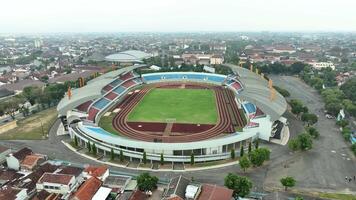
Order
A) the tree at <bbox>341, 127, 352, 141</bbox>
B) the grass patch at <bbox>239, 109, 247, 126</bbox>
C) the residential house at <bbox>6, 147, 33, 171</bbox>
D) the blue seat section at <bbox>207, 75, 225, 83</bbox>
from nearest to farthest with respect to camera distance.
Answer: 1. the residential house at <bbox>6, 147, 33, 171</bbox>
2. the tree at <bbox>341, 127, 352, 141</bbox>
3. the grass patch at <bbox>239, 109, 247, 126</bbox>
4. the blue seat section at <bbox>207, 75, 225, 83</bbox>

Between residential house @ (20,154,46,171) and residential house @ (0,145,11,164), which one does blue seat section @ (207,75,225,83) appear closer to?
residential house @ (20,154,46,171)

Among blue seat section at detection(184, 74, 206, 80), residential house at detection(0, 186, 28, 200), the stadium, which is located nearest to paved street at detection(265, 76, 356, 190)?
the stadium

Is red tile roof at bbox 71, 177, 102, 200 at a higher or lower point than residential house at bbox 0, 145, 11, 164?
higher

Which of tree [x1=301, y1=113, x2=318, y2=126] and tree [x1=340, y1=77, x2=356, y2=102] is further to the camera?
tree [x1=340, y1=77, x2=356, y2=102]

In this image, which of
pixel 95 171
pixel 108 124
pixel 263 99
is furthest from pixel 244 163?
pixel 108 124

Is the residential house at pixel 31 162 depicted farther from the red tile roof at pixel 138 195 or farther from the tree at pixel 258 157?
the tree at pixel 258 157

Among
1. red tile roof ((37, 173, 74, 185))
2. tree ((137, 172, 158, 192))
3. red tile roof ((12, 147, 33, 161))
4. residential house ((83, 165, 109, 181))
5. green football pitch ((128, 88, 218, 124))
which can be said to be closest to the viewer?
red tile roof ((37, 173, 74, 185))

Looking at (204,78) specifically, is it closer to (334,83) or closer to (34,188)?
(334,83)
